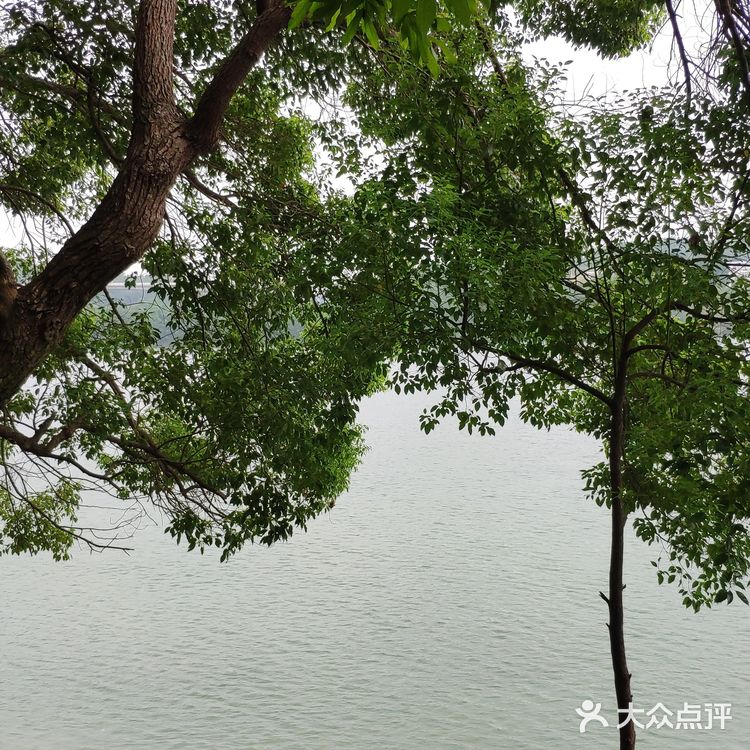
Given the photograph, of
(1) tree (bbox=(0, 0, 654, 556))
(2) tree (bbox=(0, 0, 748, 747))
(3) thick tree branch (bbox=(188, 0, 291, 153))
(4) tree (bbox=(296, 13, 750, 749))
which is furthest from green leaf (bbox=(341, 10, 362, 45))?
(1) tree (bbox=(0, 0, 654, 556))

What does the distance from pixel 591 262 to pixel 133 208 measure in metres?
2.16

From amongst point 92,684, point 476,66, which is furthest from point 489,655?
point 476,66

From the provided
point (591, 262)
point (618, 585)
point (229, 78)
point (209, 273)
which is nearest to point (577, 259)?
point (591, 262)

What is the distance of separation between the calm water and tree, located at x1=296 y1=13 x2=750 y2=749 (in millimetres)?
6829

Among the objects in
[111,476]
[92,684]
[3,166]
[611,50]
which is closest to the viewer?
[3,166]

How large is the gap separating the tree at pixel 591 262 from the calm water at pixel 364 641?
22.4 feet

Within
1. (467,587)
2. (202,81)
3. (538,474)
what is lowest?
(202,81)

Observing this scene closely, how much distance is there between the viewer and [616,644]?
13.7 ft

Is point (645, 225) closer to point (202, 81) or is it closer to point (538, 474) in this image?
point (202, 81)

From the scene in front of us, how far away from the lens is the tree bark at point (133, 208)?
3494 millimetres

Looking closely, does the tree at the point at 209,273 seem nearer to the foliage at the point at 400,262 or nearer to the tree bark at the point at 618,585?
the foliage at the point at 400,262

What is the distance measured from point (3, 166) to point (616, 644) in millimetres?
4572

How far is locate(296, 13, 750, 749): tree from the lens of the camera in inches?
150

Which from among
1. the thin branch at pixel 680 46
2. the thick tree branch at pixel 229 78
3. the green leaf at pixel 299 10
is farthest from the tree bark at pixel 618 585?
the green leaf at pixel 299 10
